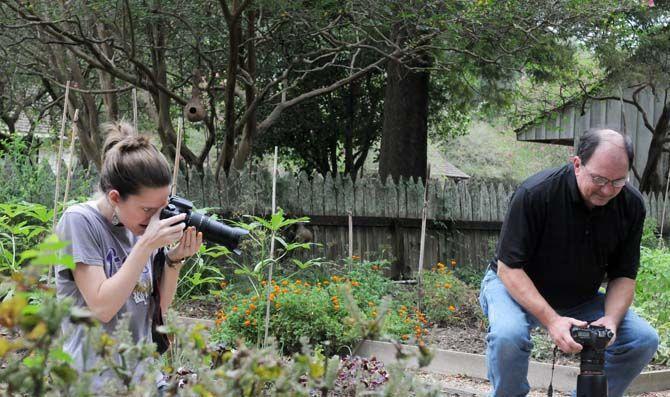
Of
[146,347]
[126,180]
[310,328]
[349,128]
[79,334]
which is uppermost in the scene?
[349,128]

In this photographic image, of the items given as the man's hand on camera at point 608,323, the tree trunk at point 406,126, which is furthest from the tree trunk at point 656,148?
the man's hand on camera at point 608,323

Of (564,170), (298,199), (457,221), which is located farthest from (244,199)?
(564,170)

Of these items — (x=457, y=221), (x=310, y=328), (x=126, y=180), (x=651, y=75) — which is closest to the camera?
(x=126, y=180)

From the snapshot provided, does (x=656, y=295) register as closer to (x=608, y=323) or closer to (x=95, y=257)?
(x=608, y=323)

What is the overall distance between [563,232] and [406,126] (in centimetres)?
826

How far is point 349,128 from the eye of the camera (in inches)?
615

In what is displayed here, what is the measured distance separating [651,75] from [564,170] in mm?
8793

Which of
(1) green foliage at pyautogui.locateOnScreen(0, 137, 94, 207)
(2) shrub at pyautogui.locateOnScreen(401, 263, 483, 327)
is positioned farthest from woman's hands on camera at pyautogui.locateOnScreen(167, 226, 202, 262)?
(1) green foliage at pyautogui.locateOnScreen(0, 137, 94, 207)

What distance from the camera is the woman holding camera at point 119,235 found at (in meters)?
2.71

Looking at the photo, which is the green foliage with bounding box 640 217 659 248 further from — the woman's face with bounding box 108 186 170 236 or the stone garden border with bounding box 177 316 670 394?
the woman's face with bounding box 108 186 170 236

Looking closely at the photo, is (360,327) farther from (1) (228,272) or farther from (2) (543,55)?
(2) (543,55)

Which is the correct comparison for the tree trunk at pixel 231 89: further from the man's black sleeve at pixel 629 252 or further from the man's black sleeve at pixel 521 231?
the man's black sleeve at pixel 629 252

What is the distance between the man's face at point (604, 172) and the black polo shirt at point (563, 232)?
0.13 meters

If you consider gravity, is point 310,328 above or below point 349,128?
below
